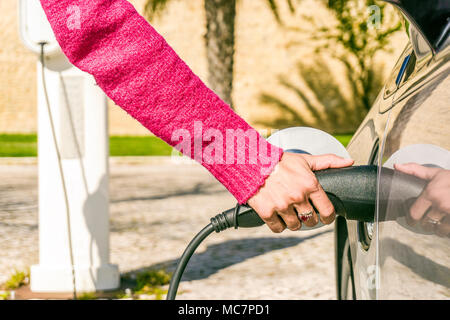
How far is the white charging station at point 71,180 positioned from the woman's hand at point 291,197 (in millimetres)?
2699

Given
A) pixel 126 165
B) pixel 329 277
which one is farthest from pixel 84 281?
pixel 126 165

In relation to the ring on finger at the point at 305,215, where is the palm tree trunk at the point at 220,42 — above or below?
above

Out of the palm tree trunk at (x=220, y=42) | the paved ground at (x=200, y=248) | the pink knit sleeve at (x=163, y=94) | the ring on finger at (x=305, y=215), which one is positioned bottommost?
the paved ground at (x=200, y=248)

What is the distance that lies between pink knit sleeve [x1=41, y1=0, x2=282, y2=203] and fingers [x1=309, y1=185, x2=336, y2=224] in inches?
4.1

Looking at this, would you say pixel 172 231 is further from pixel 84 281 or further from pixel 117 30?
pixel 117 30

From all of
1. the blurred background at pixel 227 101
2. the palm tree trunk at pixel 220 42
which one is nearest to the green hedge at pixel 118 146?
the blurred background at pixel 227 101

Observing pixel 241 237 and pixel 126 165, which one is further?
pixel 126 165

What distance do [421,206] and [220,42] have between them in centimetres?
1231

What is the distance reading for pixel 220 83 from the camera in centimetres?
1363

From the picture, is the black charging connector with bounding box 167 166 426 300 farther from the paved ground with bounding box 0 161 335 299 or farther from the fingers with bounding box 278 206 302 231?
the paved ground with bounding box 0 161 335 299

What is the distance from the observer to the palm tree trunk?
12.7m

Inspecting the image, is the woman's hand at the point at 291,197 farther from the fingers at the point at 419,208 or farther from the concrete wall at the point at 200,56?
the concrete wall at the point at 200,56

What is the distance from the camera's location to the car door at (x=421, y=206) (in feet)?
3.94
